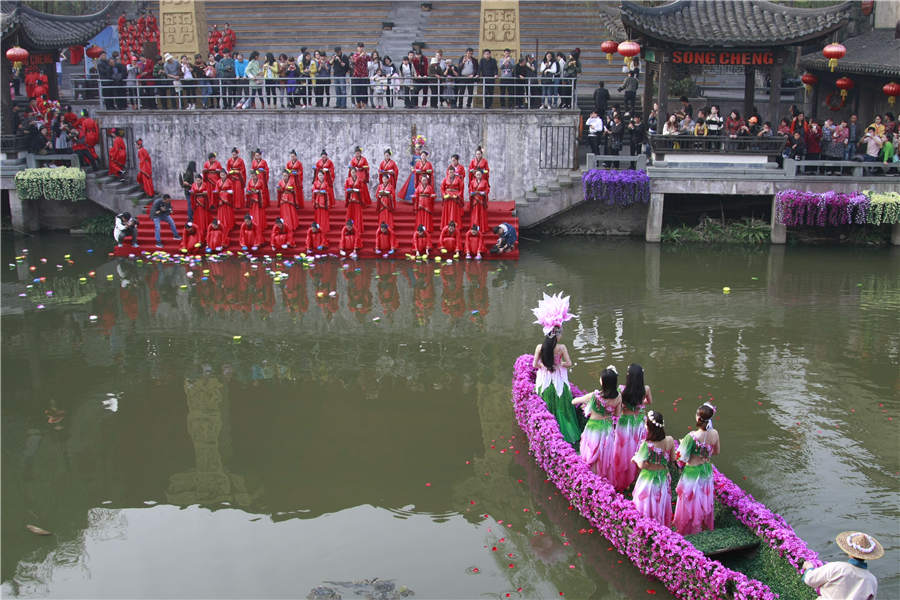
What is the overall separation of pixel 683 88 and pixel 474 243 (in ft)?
30.4

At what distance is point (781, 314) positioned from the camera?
46.0 ft

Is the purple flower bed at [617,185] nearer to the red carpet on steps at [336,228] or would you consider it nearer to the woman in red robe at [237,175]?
the red carpet on steps at [336,228]

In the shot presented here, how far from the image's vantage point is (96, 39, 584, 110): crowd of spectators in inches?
765

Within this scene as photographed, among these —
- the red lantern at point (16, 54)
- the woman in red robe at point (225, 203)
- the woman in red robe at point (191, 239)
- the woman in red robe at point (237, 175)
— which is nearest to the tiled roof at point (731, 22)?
the woman in red robe at point (237, 175)

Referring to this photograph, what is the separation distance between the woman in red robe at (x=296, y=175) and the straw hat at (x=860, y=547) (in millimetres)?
14353

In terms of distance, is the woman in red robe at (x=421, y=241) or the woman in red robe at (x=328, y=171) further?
the woman in red robe at (x=328, y=171)

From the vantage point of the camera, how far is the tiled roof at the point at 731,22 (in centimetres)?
1778

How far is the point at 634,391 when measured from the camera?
8258 mm

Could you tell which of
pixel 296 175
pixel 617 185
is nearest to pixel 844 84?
pixel 617 185

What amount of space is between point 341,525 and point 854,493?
16.1 feet

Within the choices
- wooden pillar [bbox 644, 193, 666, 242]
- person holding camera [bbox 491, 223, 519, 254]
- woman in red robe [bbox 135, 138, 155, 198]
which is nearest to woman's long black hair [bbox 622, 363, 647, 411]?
person holding camera [bbox 491, 223, 519, 254]

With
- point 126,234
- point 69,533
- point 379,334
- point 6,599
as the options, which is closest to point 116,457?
point 69,533

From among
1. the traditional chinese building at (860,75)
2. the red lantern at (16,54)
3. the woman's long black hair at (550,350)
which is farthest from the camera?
the traditional chinese building at (860,75)

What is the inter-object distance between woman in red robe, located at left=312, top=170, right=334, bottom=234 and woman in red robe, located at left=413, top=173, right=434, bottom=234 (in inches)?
72.5
